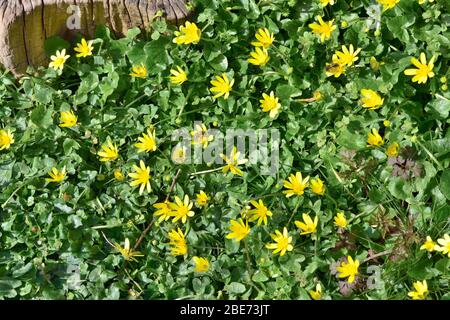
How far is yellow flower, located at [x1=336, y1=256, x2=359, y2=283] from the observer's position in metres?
2.89

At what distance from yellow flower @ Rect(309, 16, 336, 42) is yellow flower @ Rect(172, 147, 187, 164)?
0.72 metres

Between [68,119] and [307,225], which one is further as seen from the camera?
[68,119]

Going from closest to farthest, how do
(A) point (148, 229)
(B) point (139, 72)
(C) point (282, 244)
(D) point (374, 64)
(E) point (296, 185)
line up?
(C) point (282, 244) < (E) point (296, 185) < (A) point (148, 229) < (D) point (374, 64) < (B) point (139, 72)

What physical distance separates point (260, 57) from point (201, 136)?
0.40m

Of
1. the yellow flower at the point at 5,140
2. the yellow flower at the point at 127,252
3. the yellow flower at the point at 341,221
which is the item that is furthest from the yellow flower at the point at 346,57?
the yellow flower at the point at 5,140

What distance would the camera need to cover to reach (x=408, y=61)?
10.7 ft

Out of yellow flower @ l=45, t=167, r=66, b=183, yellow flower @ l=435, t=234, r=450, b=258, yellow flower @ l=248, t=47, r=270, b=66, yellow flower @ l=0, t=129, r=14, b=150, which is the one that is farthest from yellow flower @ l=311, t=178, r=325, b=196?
yellow flower @ l=0, t=129, r=14, b=150

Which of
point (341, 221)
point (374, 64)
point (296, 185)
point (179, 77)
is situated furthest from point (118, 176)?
point (374, 64)

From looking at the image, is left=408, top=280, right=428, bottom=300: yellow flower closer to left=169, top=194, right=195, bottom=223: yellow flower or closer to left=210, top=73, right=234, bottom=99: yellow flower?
left=169, top=194, right=195, bottom=223: yellow flower

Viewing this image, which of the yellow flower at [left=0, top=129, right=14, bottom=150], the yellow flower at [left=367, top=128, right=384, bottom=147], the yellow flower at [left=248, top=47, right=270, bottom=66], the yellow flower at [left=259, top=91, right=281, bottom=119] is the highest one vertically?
the yellow flower at [left=248, top=47, right=270, bottom=66]

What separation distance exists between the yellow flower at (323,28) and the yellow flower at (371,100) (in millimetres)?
304

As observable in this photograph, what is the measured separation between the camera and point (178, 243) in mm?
3072

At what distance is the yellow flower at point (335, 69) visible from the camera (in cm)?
334

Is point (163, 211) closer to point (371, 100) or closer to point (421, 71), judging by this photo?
point (371, 100)
